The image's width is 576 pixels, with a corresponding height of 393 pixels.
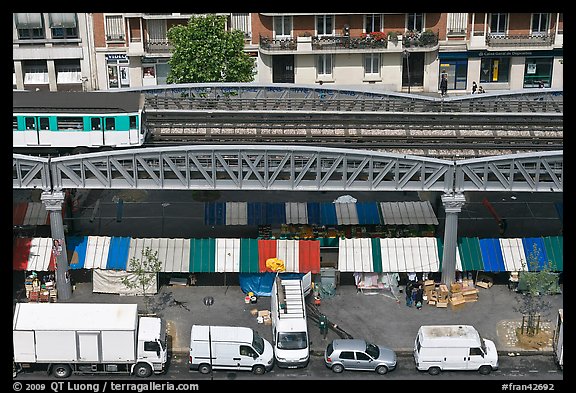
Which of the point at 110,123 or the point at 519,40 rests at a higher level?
the point at 519,40

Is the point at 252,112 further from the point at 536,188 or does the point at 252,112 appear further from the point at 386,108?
the point at 536,188

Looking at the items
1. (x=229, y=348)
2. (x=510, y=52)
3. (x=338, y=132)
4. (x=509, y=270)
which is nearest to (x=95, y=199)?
(x=338, y=132)

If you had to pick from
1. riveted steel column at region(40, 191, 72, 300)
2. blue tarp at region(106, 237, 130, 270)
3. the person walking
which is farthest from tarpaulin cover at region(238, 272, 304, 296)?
the person walking

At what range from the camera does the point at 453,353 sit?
43.3 meters

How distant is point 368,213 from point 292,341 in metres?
12.6

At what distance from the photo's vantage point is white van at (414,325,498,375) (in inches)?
1702

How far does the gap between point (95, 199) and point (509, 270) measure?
2801 centimetres

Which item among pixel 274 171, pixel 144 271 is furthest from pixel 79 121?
pixel 274 171

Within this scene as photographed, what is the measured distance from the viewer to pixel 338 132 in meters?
56.0

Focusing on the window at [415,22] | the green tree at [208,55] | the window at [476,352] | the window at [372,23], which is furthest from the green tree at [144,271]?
the window at [415,22]

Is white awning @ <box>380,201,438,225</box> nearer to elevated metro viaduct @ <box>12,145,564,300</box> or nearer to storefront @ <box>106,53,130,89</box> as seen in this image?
elevated metro viaduct @ <box>12,145,564,300</box>

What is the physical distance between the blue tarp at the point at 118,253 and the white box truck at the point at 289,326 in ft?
29.5

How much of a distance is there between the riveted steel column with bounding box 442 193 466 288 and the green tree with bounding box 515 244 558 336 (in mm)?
3984

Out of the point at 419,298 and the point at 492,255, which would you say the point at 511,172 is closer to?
the point at 492,255
